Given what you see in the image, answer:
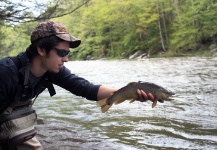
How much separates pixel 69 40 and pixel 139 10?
39056 mm

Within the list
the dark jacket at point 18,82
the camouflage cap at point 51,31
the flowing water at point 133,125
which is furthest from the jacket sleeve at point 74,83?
the flowing water at point 133,125

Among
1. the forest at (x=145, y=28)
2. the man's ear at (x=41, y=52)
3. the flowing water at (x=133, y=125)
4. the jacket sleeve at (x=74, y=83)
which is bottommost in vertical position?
the forest at (x=145, y=28)

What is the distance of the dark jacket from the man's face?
17 centimetres

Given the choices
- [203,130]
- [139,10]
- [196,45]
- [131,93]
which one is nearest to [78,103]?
[203,130]

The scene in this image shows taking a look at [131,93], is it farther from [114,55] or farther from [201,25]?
[114,55]

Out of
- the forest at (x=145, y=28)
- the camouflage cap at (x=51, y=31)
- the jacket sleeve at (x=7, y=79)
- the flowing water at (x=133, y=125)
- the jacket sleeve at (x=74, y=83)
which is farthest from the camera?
the forest at (x=145, y=28)

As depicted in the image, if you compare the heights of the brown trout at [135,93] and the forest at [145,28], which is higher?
the brown trout at [135,93]

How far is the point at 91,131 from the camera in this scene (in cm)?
506

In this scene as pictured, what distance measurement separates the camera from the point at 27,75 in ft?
7.36

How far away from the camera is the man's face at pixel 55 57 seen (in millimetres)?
2381

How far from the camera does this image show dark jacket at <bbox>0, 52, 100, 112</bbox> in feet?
7.18

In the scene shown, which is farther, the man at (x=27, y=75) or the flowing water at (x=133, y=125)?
the flowing water at (x=133, y=125)

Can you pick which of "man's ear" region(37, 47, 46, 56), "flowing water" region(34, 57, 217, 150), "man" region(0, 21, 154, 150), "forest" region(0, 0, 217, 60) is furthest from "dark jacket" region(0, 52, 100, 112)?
"forest" region(0, 0, 217, 60)

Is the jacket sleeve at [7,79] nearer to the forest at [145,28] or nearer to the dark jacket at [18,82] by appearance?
the dark jacket at [18,82]
